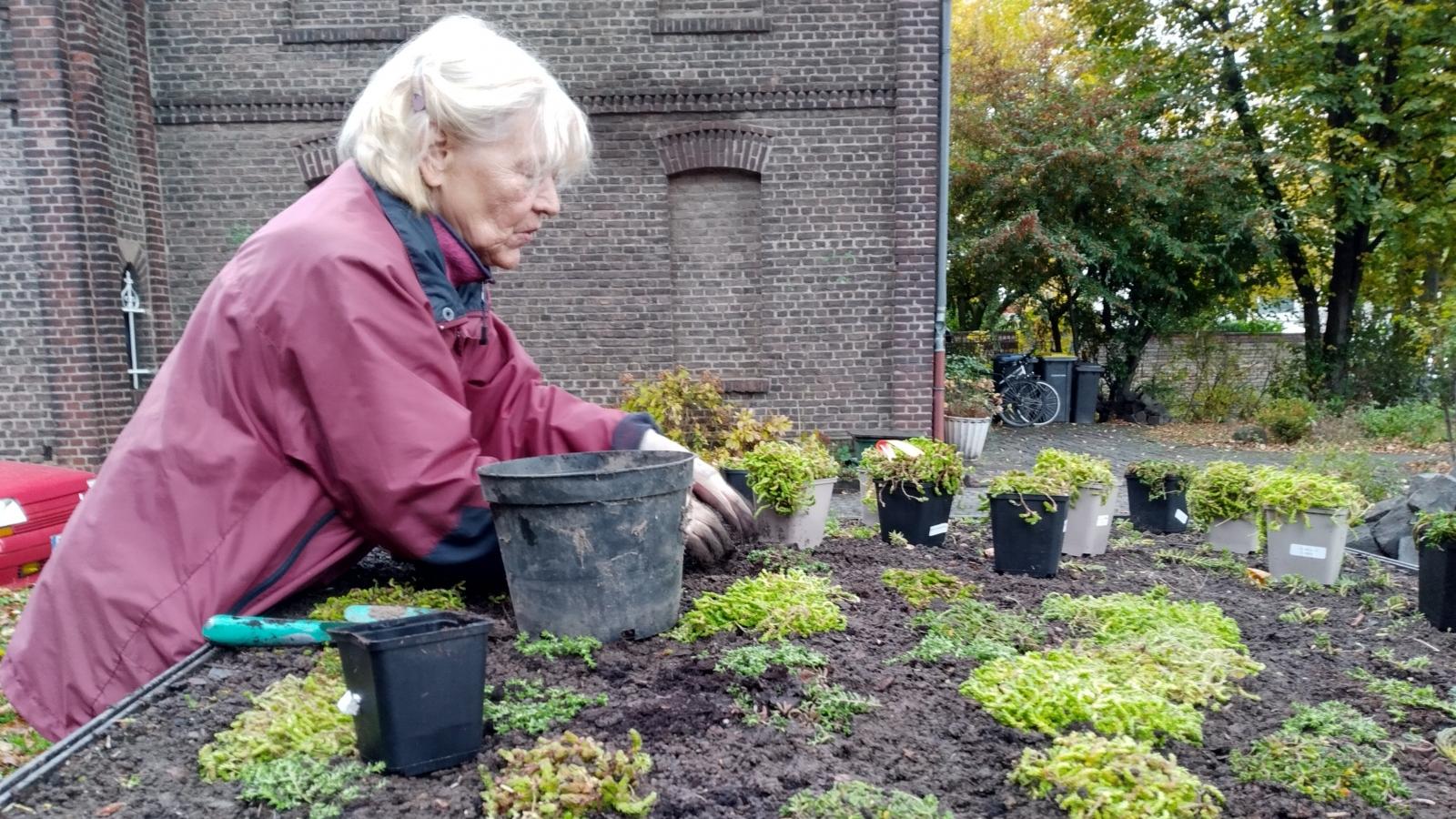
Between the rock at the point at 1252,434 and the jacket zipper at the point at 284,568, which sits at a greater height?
the jacket zipper at the point at 284,568

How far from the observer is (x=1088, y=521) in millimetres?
3969

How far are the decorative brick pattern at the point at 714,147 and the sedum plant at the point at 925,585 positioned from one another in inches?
264

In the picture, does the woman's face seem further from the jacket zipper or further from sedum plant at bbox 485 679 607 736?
sedum plant at bbox 485 679 607 736

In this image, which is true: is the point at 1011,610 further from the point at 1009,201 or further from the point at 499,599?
the point at 1009,201

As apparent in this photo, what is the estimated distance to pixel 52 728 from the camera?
198 centimetres

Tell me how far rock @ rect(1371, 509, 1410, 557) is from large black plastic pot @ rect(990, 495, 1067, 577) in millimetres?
2752

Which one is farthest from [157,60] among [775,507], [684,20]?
[775,507]

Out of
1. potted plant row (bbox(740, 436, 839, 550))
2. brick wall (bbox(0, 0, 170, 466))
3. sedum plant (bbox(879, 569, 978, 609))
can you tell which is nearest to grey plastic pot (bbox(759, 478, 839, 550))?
potted plant row (bbox(740, 436, 839, 550))

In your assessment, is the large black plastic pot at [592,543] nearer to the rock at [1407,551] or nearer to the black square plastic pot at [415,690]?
the black square plastic pot at [415,690]

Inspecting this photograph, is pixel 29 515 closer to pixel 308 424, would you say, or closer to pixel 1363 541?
pixel 308 424

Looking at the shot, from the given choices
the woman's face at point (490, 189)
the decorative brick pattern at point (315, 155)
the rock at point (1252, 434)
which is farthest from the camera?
the rock at point (1252, 434)

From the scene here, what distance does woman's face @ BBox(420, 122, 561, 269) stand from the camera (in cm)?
218

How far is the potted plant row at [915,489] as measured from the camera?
3990 mm

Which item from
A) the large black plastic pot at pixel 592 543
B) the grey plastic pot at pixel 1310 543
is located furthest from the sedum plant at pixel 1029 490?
the large black plastic pot at pixel 592 543
